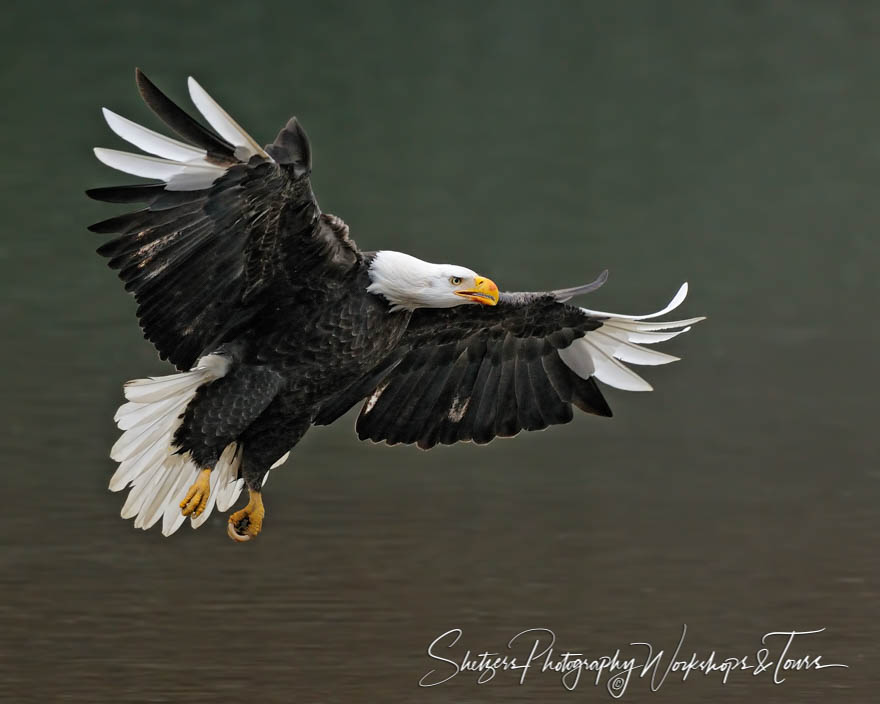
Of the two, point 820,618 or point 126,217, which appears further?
point 820,618

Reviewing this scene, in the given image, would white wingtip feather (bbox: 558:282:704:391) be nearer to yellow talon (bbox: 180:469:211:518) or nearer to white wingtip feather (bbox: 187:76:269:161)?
yellow talon (bbox: 180:469:211:518)

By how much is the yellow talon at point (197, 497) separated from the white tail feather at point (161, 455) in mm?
158

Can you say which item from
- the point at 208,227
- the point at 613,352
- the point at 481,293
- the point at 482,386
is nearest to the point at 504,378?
the point at 482,386

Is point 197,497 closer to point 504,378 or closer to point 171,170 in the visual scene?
point 171,170

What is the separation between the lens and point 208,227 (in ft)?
19.7

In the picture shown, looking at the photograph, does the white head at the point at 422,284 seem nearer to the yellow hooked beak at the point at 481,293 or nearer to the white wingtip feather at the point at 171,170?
the yellow hooked beak at the point at 481,293

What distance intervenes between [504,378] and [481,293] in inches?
31.4

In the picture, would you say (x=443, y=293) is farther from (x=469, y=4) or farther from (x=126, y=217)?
(x=469, y=4)

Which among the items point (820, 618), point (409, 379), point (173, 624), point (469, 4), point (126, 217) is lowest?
point (820, 618)

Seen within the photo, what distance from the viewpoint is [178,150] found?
5844 millimetres

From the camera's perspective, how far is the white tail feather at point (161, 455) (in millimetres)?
6480

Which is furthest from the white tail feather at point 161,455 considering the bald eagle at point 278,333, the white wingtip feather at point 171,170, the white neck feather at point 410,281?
the white wingtip feather at point 171,170

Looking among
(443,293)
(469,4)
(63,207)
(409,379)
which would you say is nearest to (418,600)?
(409,379)

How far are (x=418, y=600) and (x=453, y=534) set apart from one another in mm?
859
